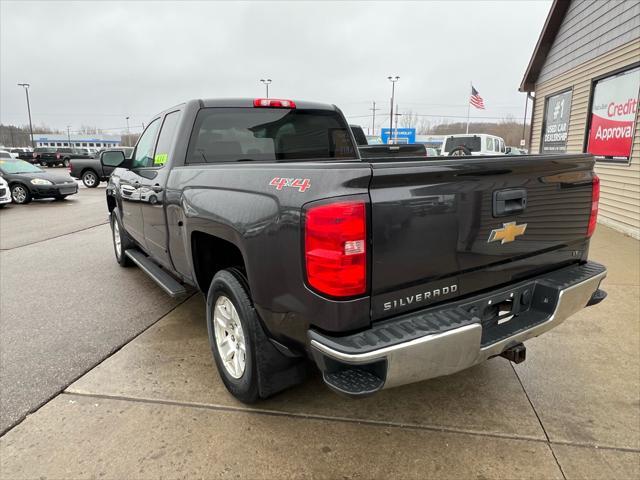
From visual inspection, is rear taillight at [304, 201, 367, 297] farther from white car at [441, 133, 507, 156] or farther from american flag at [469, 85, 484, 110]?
american flag at [469, 85, 484, 110]

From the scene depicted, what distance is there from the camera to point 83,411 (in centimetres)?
276

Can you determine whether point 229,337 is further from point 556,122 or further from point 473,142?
point 473,142

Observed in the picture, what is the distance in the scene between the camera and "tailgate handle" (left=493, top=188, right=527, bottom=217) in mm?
2281

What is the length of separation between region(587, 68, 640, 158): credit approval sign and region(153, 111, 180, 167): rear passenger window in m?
7.86

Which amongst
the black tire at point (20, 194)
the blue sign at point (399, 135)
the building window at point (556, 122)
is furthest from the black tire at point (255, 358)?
the blue sign at point (399, 135)

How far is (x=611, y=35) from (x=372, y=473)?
9.88 m

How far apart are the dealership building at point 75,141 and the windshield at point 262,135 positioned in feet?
310

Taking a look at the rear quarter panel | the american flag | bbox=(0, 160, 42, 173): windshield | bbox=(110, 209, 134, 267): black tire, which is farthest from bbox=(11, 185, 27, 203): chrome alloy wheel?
the american flag

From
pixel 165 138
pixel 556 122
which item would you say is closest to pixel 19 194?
pixel 165 138

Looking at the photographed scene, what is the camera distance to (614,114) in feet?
27.8

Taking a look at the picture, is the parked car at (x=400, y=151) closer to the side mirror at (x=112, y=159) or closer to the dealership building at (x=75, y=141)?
the side mirror at (x=112, y=159)

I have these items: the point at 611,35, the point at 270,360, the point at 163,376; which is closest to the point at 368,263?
the point at 270,360

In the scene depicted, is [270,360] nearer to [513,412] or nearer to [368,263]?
[368,263]

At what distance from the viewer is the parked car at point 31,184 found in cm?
1367
